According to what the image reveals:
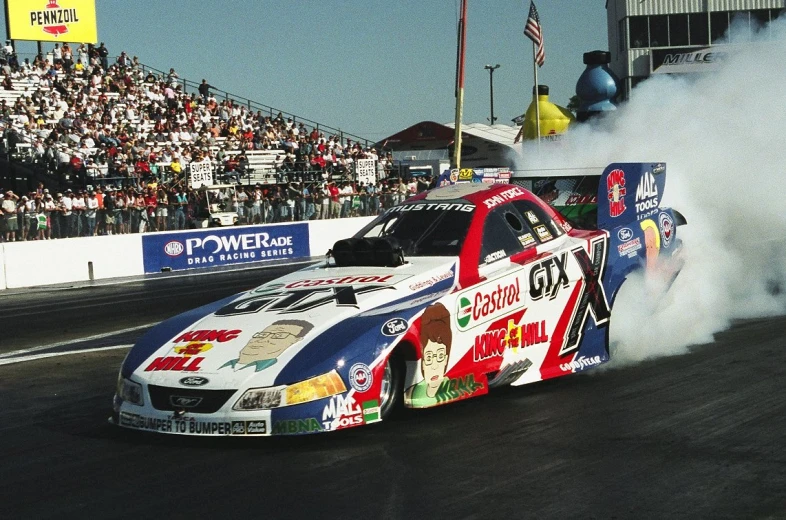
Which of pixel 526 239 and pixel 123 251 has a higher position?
pixel 526 239

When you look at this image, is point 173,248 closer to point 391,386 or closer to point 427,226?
point 427,226

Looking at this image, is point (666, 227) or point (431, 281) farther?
point (666, 227)

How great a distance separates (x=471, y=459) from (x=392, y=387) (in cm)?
106

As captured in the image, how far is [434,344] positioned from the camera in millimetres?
7324

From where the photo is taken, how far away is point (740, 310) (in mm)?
12328

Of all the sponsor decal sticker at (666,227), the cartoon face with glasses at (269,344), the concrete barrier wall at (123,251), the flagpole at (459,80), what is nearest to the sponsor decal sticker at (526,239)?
the sponsor decal sticker at (666,227)

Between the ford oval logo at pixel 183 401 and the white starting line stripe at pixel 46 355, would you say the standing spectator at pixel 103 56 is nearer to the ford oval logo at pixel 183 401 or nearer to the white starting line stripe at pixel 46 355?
the white starting line stripe at pixel 46 355

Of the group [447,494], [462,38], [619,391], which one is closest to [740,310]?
[619,391]

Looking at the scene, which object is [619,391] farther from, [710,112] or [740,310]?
[710,112]

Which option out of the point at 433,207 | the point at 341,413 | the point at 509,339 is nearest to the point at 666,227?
the point at 433,207

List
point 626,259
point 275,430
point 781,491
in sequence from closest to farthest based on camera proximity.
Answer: point 781,491 → point 275,430 → point 626,259

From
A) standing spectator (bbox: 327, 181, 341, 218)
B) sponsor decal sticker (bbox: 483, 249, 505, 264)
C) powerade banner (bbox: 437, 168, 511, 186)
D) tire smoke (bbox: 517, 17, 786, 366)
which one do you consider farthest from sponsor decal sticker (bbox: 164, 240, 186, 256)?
sponsor decal sticker (bbox: 483, 249, 505, 264)

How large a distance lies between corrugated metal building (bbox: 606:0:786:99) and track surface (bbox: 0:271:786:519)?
156ft

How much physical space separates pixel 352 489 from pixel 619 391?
314 cm
